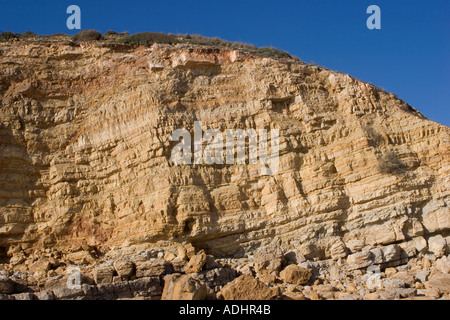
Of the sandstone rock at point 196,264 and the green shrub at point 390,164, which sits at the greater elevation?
the green shrub at point 390,164

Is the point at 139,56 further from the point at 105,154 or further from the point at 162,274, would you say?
the point at 162,274

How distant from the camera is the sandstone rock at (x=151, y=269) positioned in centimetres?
1222

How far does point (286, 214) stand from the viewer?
14664mm

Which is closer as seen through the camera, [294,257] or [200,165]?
[294,257]

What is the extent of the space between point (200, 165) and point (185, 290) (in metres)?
5.49

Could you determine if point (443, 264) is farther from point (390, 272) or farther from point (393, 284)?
point (393, 284)

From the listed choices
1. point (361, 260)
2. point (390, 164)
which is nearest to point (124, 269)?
Result: point (361, 260)

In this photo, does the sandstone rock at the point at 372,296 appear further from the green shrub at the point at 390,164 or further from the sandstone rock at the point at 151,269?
the sandstone rock at the point at 151,269

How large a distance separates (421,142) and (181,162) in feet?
27.3

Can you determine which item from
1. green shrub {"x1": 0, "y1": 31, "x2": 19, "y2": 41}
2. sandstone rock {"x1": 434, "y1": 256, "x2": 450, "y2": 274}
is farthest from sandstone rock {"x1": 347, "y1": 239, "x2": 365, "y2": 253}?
green shrub {"x1": 0, "y1": 31, "x2": 19, "y2": 41}

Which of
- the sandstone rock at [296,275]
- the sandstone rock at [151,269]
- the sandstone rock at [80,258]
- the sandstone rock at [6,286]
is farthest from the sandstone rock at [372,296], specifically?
the sandstone rock at [6,286]

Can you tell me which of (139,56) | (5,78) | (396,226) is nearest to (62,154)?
(5,78)

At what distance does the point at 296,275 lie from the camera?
12758 mm

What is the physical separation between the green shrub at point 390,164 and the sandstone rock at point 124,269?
8541 millimetres
